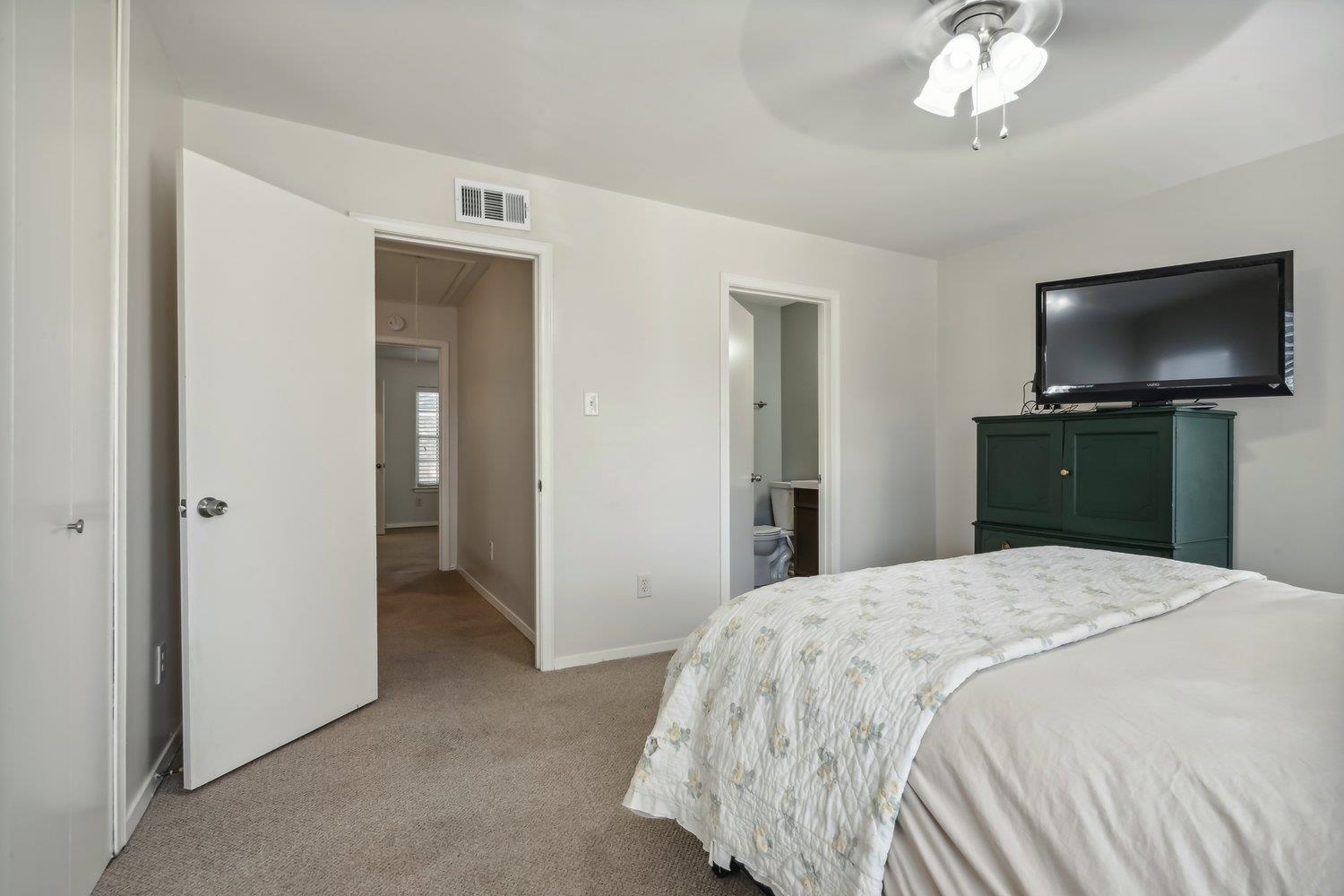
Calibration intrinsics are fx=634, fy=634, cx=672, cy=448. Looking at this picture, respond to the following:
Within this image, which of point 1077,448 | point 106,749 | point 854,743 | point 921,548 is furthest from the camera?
point 921,548

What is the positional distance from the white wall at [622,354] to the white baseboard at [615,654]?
0.02 m

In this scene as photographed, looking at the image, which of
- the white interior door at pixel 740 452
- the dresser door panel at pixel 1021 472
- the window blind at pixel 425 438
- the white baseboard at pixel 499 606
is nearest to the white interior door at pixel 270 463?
the white baseboard at pixel 499 606

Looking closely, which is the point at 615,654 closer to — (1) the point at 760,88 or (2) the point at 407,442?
(1) the point at 760,88

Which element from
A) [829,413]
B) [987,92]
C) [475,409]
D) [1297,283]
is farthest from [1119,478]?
[475,409]

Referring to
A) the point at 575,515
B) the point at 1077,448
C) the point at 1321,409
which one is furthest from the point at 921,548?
the point at 575,515

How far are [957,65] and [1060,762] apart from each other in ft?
6.12

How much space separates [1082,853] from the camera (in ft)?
2.57

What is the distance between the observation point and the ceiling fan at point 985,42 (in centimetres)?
174

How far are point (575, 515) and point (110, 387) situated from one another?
1794 millimetres

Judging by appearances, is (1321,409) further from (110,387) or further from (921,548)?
(110,387)

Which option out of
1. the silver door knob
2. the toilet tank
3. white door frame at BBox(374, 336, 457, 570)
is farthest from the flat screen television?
white door frame at BBox(374, 336, 457, 570)

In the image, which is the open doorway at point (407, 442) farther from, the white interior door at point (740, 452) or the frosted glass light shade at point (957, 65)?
Answer: the frosted glass light shade at point (957, 65)

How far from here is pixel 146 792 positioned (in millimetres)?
1859

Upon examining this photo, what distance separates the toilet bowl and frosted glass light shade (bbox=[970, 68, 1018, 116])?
280 cm
